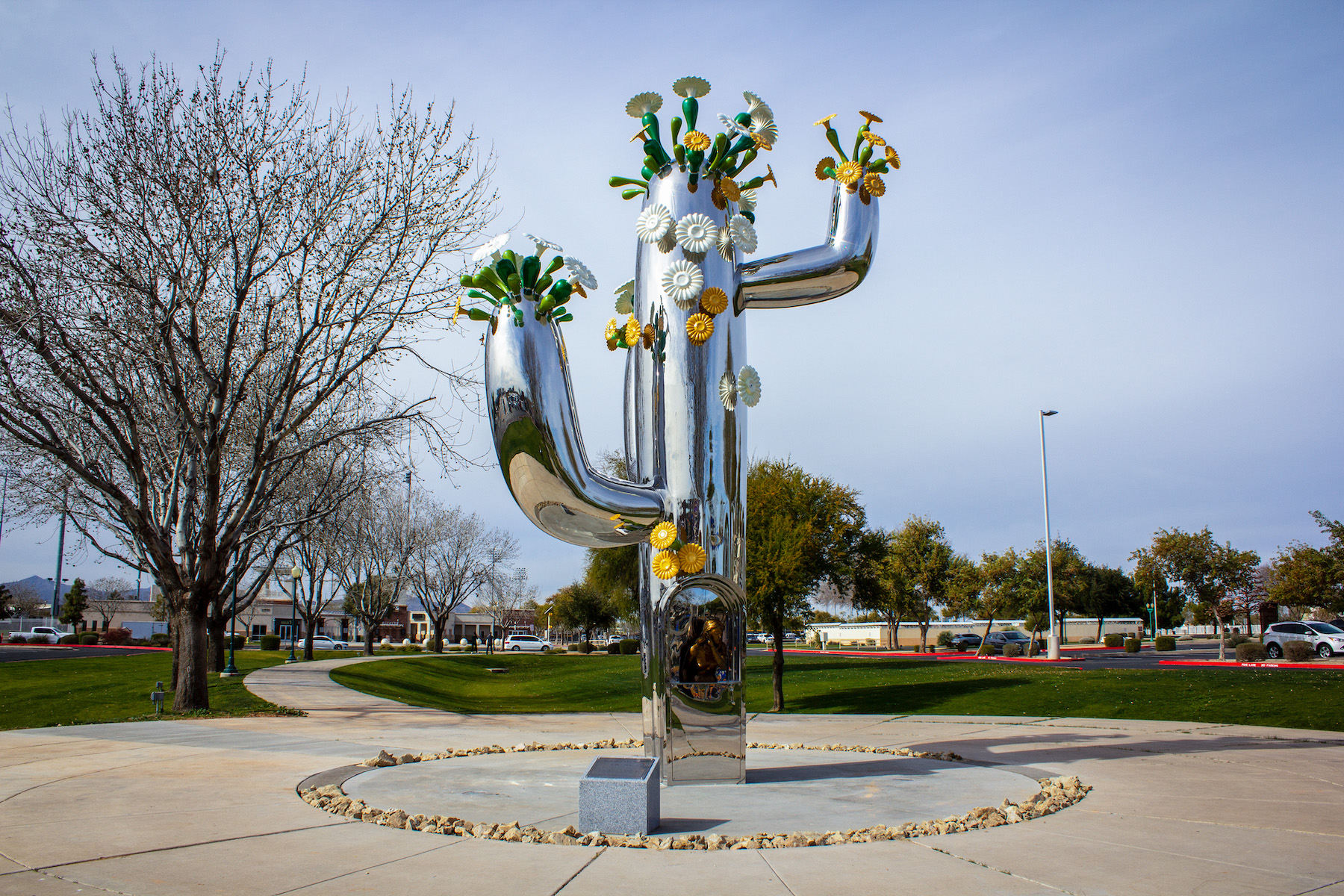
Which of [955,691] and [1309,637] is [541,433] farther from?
[1309,637]

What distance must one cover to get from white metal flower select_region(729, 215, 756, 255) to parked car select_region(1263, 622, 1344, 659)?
31274 millimetres

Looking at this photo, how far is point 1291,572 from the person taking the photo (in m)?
34.7

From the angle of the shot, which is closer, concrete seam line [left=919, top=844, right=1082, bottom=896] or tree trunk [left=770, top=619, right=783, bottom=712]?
concrete seam line [left=919, top=844, right=1082, bottom=896]

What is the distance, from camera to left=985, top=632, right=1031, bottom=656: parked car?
45.2 metres

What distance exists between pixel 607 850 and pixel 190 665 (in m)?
13.6

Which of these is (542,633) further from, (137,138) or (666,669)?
(666,669)

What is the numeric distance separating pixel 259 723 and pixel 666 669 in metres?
9.03

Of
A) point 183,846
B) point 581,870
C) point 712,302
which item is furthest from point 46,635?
point 581,870

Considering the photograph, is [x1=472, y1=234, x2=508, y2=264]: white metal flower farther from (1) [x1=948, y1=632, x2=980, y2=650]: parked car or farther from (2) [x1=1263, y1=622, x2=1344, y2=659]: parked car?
(1) [x1=948, y1=632, x2=980, y2=650]: parked car

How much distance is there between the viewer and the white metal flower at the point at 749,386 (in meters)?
8.12

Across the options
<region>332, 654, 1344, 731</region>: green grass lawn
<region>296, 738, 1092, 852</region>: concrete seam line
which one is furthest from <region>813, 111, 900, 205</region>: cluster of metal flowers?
<region>332, 654, 1344, 731</region>: green grass lawn

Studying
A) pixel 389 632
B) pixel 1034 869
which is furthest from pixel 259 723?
pixel 389 632

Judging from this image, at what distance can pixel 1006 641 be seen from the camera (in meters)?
50.9

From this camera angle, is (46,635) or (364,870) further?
(46,635)
